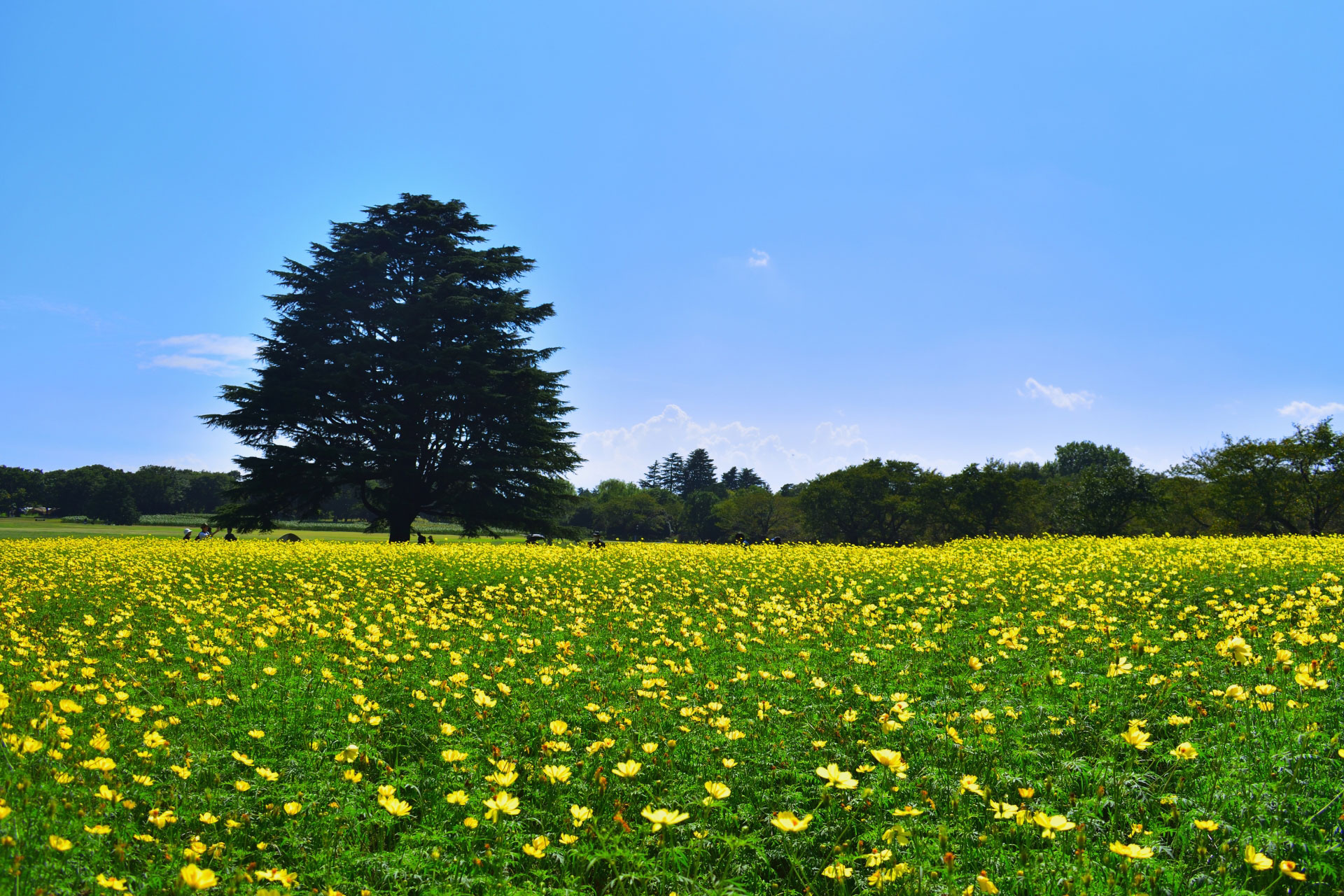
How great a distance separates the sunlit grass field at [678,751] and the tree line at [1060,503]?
815 inches

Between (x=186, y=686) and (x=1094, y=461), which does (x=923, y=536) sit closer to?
(x=1094, y=461)

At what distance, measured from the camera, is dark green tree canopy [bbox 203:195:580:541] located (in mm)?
24734

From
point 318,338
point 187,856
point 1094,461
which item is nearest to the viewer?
point 187,856

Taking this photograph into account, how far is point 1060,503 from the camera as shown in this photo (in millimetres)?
47062

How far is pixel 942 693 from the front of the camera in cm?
495

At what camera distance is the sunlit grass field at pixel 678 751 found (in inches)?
110

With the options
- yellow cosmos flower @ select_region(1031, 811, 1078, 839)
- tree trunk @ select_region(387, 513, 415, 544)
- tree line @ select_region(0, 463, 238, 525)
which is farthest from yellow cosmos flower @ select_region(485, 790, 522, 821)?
tree line @ select_region(0, 463, 238, 525)

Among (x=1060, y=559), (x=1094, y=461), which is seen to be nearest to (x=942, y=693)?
(x=1060, y=559)

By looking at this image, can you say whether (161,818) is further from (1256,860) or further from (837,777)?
(1256,860)

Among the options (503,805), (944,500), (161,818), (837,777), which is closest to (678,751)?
(837,777)

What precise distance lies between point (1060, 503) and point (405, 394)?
143 ft

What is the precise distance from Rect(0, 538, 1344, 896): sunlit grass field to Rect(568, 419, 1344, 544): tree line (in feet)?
67.9

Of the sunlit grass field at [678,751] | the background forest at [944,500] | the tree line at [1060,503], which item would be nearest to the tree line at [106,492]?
the background forest at [944,500]

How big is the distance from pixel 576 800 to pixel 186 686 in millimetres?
3280
